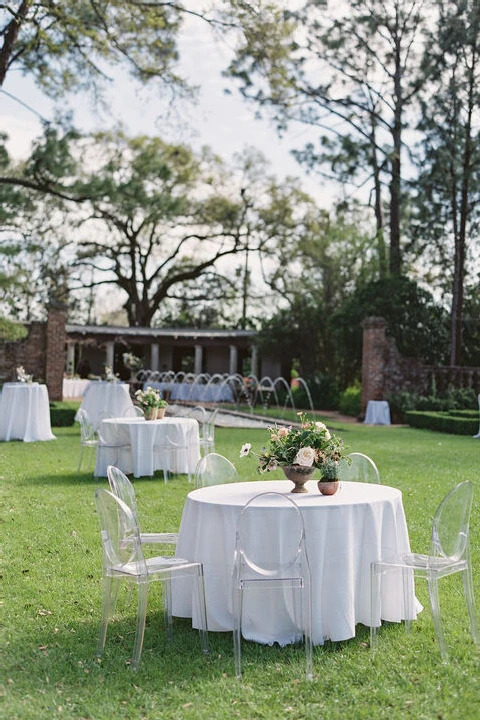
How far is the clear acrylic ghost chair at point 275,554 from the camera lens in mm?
4082

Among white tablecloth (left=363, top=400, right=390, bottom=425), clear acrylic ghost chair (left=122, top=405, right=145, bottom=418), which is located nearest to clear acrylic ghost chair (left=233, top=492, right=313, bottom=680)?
clear acrylic ghost chair (left=122, top=405, right=145, bottom=418)

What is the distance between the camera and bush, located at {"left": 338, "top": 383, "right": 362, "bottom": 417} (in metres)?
23.5

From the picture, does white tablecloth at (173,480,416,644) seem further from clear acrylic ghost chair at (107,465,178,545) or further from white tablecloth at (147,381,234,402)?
white tablecloth at (147,381,234,402)

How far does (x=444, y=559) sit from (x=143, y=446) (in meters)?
6.55

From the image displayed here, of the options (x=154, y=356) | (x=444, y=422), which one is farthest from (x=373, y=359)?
(x=154, y=356)

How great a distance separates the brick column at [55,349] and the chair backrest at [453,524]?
17.7 metres

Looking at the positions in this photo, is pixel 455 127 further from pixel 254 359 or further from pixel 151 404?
pixel 151 404

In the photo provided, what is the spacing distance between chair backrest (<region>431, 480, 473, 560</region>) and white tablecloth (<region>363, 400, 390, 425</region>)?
16.0m

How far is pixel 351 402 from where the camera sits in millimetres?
23891

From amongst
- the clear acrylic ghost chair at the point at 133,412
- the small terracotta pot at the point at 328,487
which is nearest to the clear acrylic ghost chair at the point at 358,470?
the small terracotta pot at the point at 328,487

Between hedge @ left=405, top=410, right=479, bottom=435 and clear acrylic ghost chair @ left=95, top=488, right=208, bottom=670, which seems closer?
clear acrylic ghost chair @ left=95, top=488, right=208, bottom=670

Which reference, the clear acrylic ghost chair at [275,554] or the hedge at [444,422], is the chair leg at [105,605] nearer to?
the clear acrylic ghost chair at [275,554]

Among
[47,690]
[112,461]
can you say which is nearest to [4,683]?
[47,690]

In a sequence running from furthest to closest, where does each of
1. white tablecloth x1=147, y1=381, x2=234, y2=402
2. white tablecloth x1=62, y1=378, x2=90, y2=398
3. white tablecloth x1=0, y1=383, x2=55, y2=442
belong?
white tablecloth x1=147, y1=381, x2=234, y2=402 → white tablecloth x1=62, y1=378, x2=90, y2=398 → white tablecloth x1=0, y1=383, x2=55, y2=442
